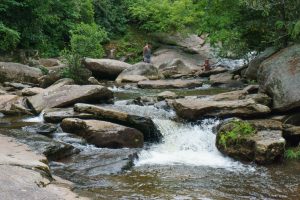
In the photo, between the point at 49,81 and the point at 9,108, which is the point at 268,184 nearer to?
the point at 9,108

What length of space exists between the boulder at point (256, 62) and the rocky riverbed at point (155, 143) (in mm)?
1883

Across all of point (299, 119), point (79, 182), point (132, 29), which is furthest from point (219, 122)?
point (132, 29)

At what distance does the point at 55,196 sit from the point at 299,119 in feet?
23.9

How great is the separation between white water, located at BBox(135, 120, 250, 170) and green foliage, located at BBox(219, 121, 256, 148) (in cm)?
39

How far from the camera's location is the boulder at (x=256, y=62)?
1516cm

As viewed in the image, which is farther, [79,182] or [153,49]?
[153,49]

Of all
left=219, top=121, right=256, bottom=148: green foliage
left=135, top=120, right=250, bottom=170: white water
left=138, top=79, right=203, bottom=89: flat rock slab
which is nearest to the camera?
left=135, top=120, right=250, bottom=170: white water

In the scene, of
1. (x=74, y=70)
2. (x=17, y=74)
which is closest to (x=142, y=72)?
(x=74, y=70)

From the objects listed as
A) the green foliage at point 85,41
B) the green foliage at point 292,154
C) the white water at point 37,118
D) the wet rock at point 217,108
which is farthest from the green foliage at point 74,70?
the green foliage at point 292,154

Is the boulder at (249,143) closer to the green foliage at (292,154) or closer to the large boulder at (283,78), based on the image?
the green foliage at (292,154)

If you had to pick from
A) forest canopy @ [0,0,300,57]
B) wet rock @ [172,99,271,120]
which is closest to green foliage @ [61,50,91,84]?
forest canopy @ [0,0,300,57]

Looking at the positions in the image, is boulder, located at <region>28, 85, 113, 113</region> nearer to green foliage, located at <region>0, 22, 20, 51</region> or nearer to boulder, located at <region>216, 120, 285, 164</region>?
boulder, located at <region>216, 120, 285, 164</region>

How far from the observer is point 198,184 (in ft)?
25.7

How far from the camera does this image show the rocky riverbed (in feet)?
23.9
